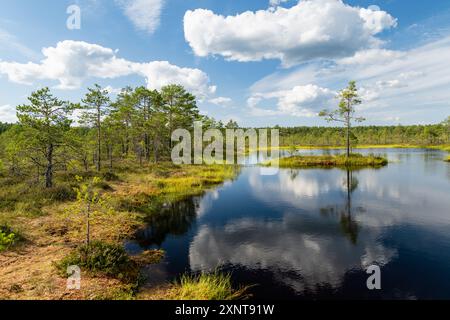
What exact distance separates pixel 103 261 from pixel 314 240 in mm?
13481

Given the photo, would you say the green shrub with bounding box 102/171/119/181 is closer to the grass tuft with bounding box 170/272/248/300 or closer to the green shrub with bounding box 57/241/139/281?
the green shrub with bounding box 57/241/139/281

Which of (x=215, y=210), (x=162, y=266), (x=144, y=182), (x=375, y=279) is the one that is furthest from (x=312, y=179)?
(x=162, y=266)

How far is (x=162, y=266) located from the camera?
15.1m

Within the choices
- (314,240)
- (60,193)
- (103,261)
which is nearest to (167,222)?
(103,261)

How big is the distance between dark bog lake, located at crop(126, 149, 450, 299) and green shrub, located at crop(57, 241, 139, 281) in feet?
5.42

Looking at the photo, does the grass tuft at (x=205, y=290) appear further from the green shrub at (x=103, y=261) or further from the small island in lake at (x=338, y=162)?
the small island in lake at (x=338, y=162)

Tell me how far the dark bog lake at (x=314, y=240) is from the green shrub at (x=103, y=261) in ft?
5.42

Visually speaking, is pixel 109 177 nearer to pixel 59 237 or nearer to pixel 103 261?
pixel 59 237

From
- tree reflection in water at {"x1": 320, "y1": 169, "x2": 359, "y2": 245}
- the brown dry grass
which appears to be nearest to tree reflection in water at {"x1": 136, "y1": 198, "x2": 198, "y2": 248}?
the brown dry grass

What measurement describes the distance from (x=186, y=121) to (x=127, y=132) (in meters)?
14.4

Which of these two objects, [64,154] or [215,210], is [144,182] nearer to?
[64,154]

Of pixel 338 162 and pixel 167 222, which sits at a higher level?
pixel 338 162

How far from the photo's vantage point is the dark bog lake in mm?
13266

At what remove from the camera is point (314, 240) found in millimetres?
18688
